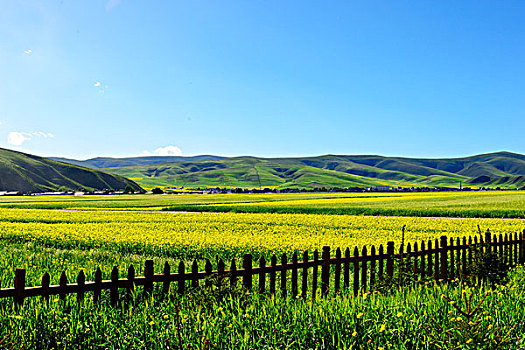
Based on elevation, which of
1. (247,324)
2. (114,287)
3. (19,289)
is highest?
(19,289)

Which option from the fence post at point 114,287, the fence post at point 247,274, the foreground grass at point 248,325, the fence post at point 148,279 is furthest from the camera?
the fence post at point 247,274

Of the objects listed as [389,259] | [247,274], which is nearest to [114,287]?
[247,274]

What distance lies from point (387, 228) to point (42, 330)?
70.6ft

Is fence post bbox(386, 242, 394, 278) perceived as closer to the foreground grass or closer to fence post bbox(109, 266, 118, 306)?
the foreground grass

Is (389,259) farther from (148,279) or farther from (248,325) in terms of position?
(148,279)

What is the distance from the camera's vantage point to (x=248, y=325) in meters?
4.93

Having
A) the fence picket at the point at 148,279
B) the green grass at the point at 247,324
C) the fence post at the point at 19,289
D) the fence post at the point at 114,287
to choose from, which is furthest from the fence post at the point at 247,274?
the fence post at the point at 19,289

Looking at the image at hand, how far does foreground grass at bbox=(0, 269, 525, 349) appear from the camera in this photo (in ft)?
15.2

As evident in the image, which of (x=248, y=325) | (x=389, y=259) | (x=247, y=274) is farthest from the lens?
(x=389, y=259)

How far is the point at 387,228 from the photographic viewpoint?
24.0 metres

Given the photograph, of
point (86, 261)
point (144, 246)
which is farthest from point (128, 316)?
point (144, 246)

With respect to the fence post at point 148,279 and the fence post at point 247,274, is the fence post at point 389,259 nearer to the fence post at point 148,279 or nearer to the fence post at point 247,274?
the fence post at point 247,274

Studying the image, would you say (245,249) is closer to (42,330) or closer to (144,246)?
(144,246)

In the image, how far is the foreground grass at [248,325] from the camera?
15.2ft
